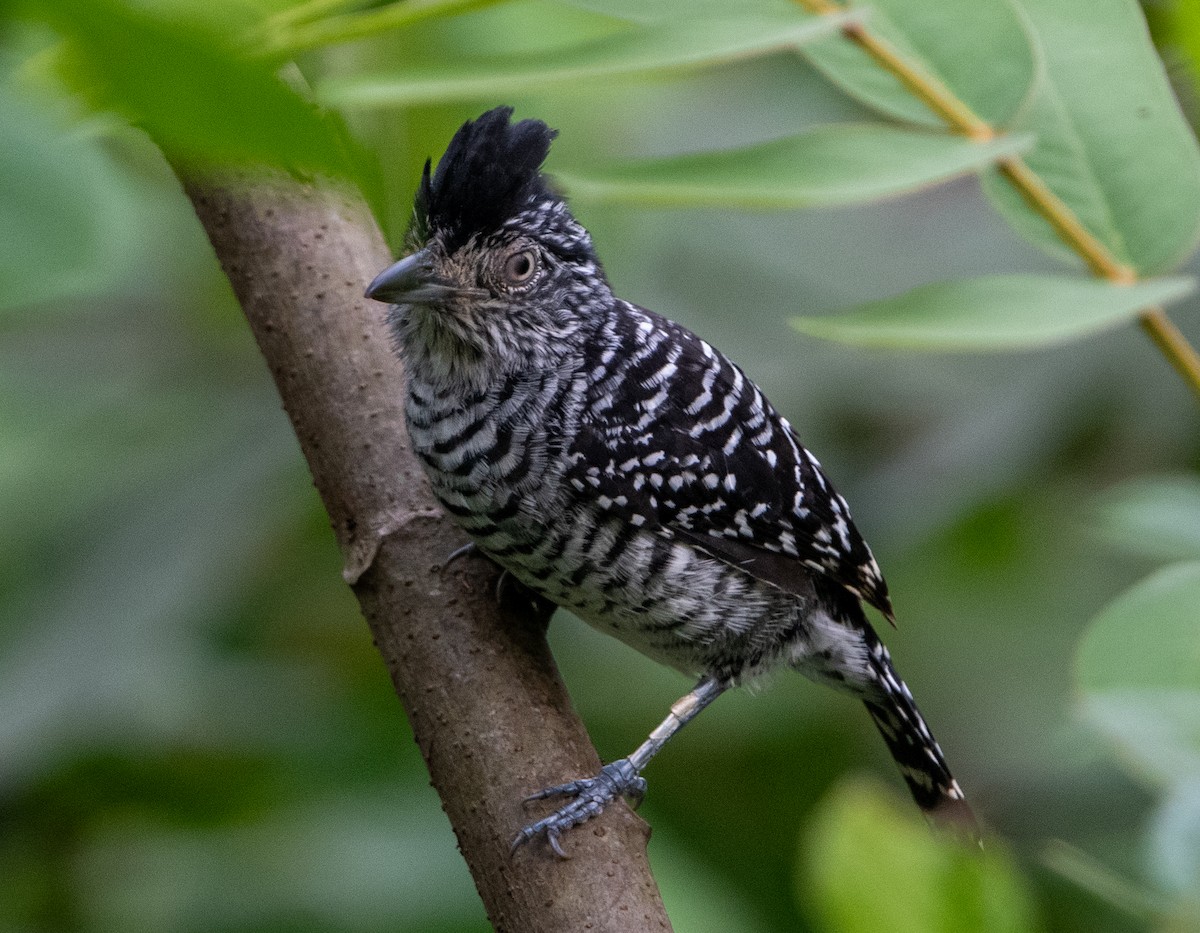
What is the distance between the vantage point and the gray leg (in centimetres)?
194

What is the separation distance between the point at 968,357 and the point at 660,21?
2.61 meters

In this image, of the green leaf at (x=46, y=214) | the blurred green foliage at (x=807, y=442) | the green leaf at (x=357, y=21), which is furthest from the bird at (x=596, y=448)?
the green leaf at (x=46, y=214)

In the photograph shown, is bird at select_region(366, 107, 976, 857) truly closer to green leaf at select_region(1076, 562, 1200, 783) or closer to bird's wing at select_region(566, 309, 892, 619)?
bird's wing at select_region(566, 309, 892, 619)

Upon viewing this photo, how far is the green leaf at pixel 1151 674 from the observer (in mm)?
832

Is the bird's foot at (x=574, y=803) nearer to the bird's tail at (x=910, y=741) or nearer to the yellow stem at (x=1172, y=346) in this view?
the bird's tail at (x=910, y=741)

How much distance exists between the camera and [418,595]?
235 cm

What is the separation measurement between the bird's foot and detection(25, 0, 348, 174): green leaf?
1653 millimetres

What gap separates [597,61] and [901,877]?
0.57m

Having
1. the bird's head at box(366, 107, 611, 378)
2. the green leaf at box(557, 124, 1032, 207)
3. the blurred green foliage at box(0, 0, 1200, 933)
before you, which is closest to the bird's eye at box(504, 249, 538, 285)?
the bird's head at box(366, 107, 611, 378)

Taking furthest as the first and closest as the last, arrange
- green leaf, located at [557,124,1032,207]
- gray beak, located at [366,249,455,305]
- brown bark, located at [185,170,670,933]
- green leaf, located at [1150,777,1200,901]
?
gray beak, located at [366,249,455,305], brown bark, located at [185,170,670,933], green leaf, located at [557,124,1032,207], green leaf, located at [1150,777,1200,901]

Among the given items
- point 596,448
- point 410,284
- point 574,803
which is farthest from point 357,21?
point 596,448

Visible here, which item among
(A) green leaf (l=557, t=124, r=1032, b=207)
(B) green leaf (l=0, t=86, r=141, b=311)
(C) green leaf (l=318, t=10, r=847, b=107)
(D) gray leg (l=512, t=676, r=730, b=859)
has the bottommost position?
(D) gray leg (l=512, t=676, r=730, b=859)

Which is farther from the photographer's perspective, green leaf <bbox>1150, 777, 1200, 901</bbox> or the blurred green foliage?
the blurred green foliage

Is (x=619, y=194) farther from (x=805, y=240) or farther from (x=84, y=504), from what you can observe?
(x=805, y=240)
